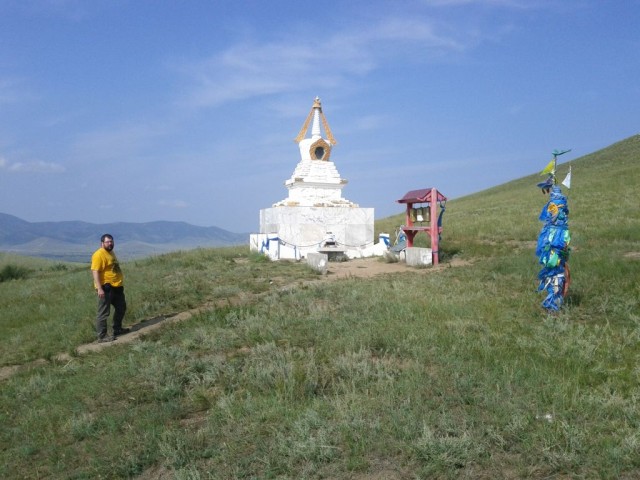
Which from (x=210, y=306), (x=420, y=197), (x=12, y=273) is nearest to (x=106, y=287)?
(x=210, y=306)

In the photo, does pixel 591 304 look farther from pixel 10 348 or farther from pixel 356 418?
pixel 10 348

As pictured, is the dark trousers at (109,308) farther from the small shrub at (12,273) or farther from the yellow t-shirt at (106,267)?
the small shrub at (12,273)

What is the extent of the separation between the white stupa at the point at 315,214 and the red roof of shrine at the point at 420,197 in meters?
3.07

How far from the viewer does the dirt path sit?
818 cm

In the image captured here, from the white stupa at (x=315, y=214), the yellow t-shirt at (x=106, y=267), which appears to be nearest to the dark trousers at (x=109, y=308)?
the yellow t-shirt at (x=106, y=267)

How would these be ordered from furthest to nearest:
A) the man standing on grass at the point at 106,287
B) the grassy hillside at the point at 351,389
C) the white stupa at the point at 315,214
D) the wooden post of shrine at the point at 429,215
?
the white stupa at the point at 315,214 → the wooden post of shrine at the point at 429,215 → the man standing on grass at the point at 106,287 → the grassy hillside at the point at 351,389

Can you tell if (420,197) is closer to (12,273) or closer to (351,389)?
(351,389)

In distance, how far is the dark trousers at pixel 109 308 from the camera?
353 inches

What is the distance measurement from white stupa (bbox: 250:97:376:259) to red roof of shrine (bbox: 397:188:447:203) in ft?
10.1

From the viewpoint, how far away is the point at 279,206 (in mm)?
19359

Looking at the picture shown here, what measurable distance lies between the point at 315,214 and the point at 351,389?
13.8 m

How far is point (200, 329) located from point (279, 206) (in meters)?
11.7

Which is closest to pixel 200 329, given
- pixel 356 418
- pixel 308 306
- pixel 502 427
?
pixel 308 306

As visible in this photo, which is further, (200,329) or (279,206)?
(279,206)
